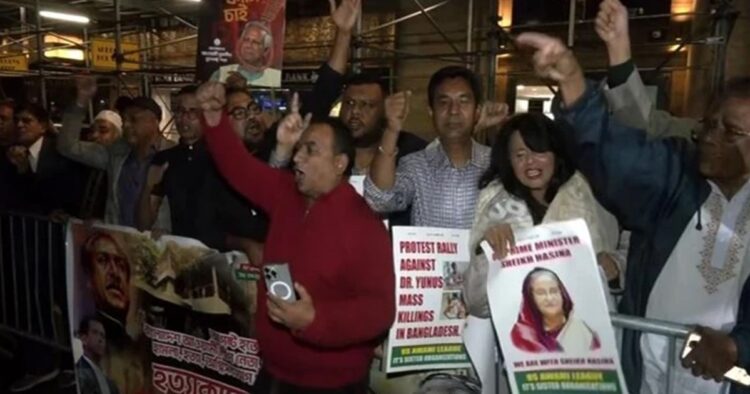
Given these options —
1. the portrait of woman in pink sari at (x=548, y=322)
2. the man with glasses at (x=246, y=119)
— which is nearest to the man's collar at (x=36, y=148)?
the man with glasses at (x=246, y=119)

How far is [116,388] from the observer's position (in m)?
3.79

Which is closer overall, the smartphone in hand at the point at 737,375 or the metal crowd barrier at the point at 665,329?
the smartphone in hand at the point at 737,375

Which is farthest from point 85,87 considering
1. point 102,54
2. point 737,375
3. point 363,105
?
point 102,54

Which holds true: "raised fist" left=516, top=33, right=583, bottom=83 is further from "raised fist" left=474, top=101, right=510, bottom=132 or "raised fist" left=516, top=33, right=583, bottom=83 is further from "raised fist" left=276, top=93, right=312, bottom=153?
"raised fist" left=276, top=93, right=312, bottom=153

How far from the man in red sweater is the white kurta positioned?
96 centimetres

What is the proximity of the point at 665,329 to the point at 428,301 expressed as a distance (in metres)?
1.01

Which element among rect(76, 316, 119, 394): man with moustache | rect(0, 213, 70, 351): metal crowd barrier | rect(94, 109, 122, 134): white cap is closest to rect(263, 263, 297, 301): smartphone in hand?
rect(76, 316, 119, 394): man with moustache

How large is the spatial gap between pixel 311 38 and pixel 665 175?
11.5 metres

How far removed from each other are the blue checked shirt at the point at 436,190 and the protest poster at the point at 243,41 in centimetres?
283

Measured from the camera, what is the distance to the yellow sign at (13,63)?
40.7 ft

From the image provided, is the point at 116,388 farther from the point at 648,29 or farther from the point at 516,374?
the point at 648,29

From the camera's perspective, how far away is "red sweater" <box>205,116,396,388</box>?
230 cm

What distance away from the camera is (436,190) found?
2.93 metres

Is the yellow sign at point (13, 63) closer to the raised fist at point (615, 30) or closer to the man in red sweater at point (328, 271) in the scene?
the man in red sweater at point (328, 271)
